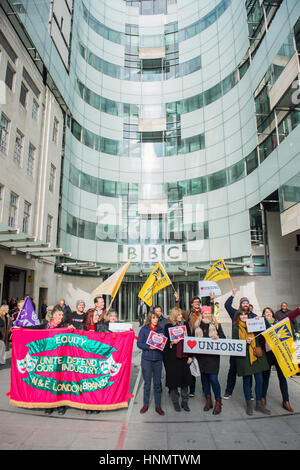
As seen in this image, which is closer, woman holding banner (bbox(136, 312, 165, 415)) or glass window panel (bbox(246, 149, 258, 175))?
woman holding banner (bbox(136, 312, 165, 415))

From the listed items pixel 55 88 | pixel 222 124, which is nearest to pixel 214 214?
pixel 222 124

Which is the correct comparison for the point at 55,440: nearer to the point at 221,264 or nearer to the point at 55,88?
the point at 221,264

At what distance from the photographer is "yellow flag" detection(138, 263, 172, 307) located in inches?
416

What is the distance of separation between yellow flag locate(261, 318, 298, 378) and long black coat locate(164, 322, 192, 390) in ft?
5.89

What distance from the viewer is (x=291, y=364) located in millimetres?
6113

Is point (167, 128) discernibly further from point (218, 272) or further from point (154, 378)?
point (154, 378)

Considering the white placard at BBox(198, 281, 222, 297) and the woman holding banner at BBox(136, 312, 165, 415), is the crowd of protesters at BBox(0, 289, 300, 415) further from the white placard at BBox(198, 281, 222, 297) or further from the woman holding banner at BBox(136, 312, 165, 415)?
the white placard at BBox(198, 281, 222, 297)

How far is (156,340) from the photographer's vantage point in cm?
643

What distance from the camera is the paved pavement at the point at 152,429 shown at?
185 inches

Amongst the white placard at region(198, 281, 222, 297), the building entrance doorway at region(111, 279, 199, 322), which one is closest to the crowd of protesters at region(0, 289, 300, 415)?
the white placard at region(198, 281, 222, 297)

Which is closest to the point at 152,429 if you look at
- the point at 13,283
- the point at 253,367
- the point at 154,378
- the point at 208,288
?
the point at 154,378

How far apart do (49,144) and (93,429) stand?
67.2 feet

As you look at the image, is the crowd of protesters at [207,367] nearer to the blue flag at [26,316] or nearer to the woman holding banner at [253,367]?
the woman holding banner at [253,367]

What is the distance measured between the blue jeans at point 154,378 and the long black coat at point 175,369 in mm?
255
